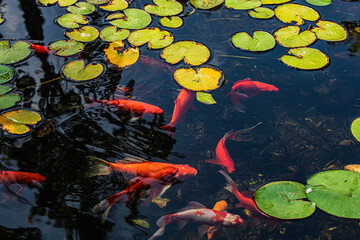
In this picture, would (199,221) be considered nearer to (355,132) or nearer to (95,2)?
(355,132)

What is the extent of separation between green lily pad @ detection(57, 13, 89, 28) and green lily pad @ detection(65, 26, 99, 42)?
12 cm

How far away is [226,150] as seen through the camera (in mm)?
2654

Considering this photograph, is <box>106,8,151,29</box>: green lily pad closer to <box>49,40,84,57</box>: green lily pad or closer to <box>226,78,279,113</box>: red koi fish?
<box>49,40,84,57</box>: green lily pad

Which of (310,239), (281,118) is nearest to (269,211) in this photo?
(310,239)

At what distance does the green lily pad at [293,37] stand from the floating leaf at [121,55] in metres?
1.71

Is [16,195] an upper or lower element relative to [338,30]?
lower

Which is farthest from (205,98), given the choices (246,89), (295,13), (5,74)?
(5,74)

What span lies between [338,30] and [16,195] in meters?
3.89

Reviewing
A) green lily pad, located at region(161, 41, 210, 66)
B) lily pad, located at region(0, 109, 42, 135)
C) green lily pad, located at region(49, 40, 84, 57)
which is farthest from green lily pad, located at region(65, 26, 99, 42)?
lily pad, located at region(0, 109, 42, 135)

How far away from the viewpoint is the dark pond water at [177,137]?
2264 mm

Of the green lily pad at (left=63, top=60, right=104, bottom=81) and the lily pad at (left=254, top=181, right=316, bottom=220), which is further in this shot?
the green lily pad at (left=63, top=60, right=104, bottom=81)

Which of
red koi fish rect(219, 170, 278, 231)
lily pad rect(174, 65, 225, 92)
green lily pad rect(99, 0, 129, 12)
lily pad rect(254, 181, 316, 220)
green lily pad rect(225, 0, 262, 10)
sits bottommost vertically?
red koi fish rect(219, 170, 278, 231)

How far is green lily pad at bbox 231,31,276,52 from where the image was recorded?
3.47 metres

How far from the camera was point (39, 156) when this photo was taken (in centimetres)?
259
